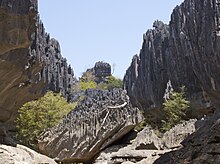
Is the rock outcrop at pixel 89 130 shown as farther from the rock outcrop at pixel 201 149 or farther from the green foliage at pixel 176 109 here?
the rock outcrop at pixel 201 149

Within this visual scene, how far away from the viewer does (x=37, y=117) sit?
23.4 m

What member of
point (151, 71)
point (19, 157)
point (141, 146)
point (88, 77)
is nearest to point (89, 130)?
point (141, 146)

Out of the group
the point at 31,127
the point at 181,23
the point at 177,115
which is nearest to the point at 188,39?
the point at 181,23

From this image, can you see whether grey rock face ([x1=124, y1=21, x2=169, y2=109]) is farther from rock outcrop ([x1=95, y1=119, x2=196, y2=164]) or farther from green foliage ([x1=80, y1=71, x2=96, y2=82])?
green foliage ([x1=80, y1=71, x2=96, y2=82])

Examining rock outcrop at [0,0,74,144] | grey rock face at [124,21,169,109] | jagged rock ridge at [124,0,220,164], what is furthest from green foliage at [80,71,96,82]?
rock outcrop at [0,0,74,144]

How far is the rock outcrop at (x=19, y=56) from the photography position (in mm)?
12695

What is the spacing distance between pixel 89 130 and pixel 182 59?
17098 millimetres

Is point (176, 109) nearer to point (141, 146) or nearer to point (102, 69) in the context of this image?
point (141, 146)

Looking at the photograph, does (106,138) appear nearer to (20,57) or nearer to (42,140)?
(42,140)

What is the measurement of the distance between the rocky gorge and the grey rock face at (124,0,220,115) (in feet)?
0.24

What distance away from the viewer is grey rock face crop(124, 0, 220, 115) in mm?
26953

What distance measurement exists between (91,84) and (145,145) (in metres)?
38.9

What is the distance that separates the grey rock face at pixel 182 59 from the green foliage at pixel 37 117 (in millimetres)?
9520

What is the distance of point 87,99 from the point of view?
648 inches
